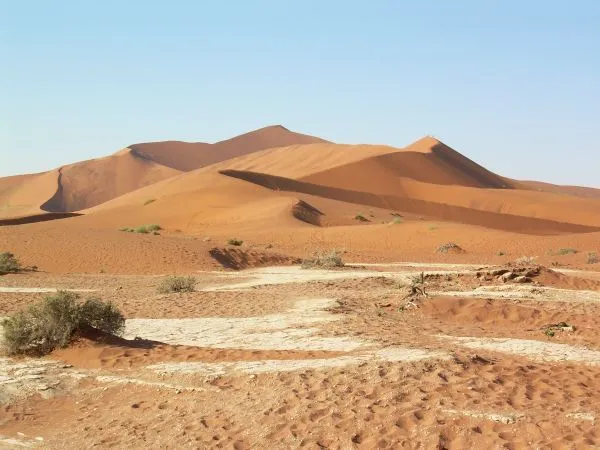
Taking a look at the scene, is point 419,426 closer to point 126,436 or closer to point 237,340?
point 126,436

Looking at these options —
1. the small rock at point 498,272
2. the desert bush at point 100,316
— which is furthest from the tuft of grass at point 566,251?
the desert bush at point 100,316

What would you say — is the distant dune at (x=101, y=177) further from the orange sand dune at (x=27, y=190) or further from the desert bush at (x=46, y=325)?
the desert bush at (x=46, y=325)

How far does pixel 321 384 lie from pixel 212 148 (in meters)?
127

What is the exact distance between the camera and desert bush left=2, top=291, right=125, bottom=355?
31.0 ft

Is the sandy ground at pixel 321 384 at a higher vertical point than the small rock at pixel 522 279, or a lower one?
lower

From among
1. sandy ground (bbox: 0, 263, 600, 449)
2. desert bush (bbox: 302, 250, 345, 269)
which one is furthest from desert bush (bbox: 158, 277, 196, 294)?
desert bush (bbox: 302, 250, 345, 269)

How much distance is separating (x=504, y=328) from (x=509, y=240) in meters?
22.8

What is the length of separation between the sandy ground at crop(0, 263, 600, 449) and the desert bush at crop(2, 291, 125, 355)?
284 millimetres

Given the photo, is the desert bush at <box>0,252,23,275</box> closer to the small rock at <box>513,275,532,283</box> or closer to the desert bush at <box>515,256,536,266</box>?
the small rock at <box>513,275,532,283</box>

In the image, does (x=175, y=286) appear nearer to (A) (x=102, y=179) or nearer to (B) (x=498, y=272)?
(B) (x=498, y=272)

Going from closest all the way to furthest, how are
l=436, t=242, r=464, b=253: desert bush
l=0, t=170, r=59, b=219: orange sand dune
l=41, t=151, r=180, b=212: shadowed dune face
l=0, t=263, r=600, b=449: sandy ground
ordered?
1. l=0, t=263, r=600, b=449: sandy ground
2. l=436, t=242, r=464, b=253: desert bush
3. l=0, t=170, r=59, b=219: orange sand dune
4. l=41, t=151, r=180, b=212: shadowed dune face

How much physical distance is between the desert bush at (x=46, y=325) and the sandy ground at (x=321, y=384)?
0.93 ft

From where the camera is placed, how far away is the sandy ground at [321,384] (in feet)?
21.9

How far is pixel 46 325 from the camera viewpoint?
31.5 ft
